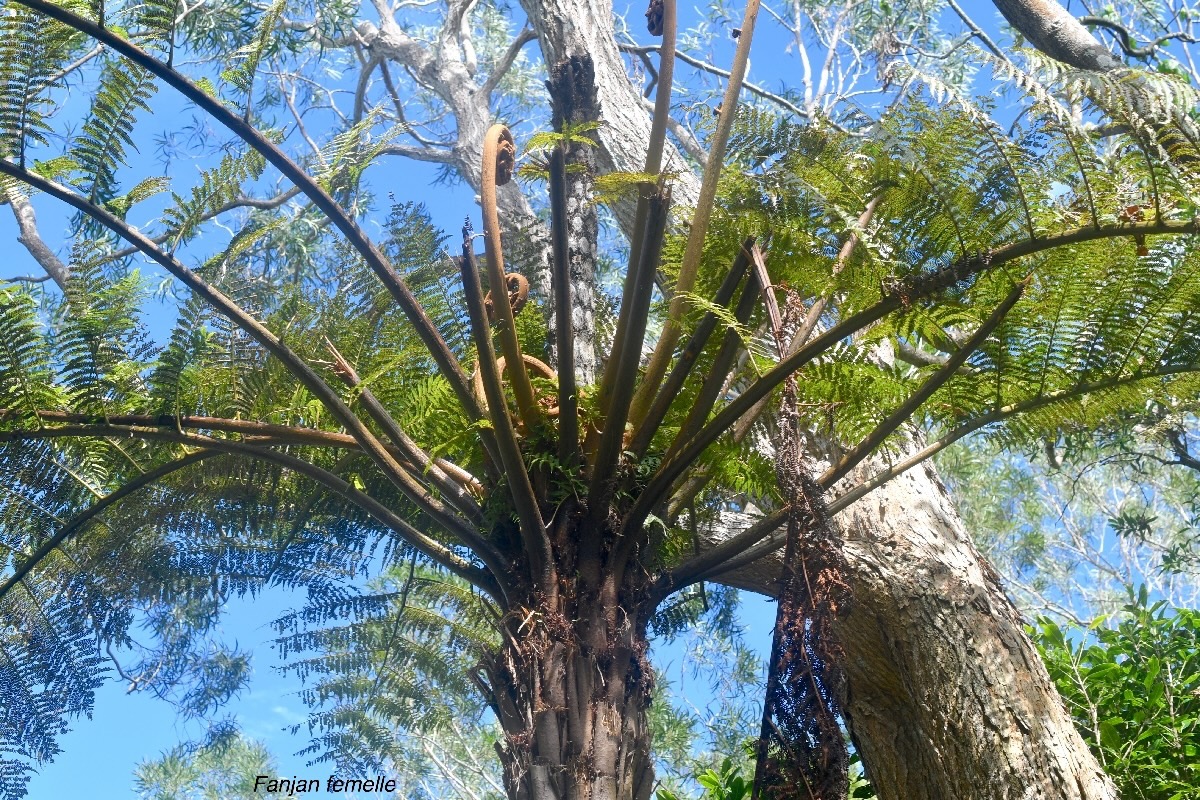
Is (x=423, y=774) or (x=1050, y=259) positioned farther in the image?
(x=423, y=774)

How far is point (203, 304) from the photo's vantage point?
180cm

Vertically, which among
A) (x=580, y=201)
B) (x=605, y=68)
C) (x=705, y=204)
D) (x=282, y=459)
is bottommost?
(x=282, y=459)

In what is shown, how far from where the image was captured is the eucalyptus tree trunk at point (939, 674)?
2.07 m

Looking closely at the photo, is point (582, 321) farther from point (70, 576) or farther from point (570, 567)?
point (70, 576)

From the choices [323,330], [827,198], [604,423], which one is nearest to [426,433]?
[323,330]

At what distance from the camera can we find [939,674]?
7.25 feet

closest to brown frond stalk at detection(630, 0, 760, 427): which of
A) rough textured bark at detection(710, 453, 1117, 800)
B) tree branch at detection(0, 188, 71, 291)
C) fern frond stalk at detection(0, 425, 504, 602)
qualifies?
fern frond stalk at detection(0, 425, 504, 602)

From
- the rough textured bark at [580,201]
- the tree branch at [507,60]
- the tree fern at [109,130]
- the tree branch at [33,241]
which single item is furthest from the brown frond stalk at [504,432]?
the tree branch at [507,60]

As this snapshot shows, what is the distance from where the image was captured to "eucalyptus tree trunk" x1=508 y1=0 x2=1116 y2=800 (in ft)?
6.81

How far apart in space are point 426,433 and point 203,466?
61 cm

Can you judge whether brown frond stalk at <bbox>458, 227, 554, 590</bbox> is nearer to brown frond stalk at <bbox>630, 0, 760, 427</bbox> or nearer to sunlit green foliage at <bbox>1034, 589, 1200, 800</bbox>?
brown frond stalk at <bbox>630, 0, 760, 427</bbox>

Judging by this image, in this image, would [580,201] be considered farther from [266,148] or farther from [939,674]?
[939,674]

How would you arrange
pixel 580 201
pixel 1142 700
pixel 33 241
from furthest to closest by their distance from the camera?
pixel 33 241 → pixel 1142 700 → pixel 580 201

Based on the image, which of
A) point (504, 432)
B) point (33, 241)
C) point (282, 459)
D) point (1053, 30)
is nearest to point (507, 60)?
point (33, 241)
